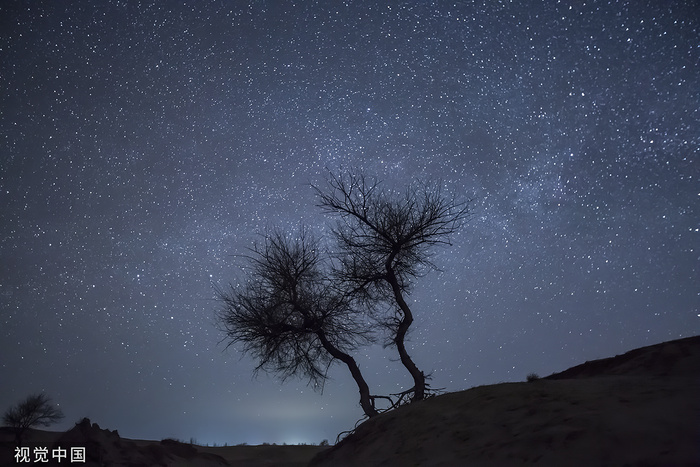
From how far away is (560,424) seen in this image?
6.00m

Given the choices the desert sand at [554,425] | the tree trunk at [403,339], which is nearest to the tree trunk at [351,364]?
the tree trunk at [403,339]

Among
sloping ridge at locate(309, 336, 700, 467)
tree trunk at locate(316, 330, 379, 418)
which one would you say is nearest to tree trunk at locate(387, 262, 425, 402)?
tree trunk at locate(316, 330, 379, 418)

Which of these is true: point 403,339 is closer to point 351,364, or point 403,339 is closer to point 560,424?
point 351,364

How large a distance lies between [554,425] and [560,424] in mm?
86

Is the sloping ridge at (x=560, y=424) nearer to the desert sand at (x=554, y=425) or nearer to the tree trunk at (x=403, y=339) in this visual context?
the desert sand at (x=554, y=425)

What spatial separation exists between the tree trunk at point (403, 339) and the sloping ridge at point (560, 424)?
2.35 m

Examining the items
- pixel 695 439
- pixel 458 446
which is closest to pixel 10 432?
pixel 458 446

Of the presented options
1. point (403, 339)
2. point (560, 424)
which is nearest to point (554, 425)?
point (560, 424)

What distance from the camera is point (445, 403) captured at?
9125 millimetres

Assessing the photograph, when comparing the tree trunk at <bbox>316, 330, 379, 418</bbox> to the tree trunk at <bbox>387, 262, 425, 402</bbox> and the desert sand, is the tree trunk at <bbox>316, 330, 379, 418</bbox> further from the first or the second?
the desert sand

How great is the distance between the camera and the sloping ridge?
16.3ft

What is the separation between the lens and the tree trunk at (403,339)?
12.4 m

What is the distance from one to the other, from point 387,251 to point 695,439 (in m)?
9.59

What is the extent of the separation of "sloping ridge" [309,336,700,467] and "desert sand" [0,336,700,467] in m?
0.01
